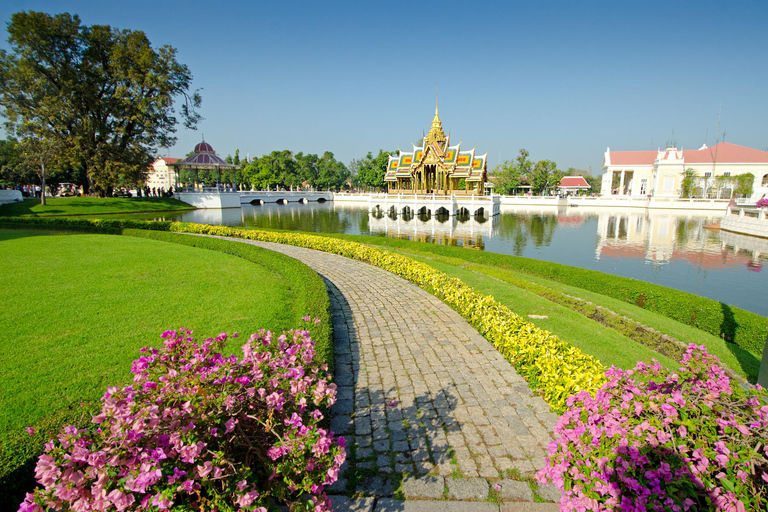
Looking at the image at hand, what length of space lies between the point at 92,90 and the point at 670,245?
155ft

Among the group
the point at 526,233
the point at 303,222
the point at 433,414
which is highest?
the point at 303,222

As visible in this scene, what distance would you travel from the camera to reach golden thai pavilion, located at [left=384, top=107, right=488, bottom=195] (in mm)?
44344

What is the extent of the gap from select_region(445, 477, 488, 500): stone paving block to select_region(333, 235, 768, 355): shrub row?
722cm

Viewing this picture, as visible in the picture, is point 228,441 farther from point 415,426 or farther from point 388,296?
point 388,296

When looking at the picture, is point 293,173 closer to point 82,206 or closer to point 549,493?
point 82,206

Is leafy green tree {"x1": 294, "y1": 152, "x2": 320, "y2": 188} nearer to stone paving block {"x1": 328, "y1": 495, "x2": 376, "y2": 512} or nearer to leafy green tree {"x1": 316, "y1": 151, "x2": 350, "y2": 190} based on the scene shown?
leafy green tree {"x1": 316, "y1": 151, "x2": 350, "y2": 190}

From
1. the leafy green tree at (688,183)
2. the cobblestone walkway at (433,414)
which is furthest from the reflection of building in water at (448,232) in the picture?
the leafy green tree at (688,183)

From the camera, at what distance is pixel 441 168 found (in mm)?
44188

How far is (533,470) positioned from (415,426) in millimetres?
1240

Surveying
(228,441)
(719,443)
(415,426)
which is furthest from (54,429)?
(719,443)

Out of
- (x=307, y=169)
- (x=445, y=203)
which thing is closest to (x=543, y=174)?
(x=445, y=203)

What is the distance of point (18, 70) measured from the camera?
3028 cm

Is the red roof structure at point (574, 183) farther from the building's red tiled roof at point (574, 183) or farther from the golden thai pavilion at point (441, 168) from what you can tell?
the golden thai pavilion at point (441, 168)

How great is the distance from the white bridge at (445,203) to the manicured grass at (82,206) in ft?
81.1
